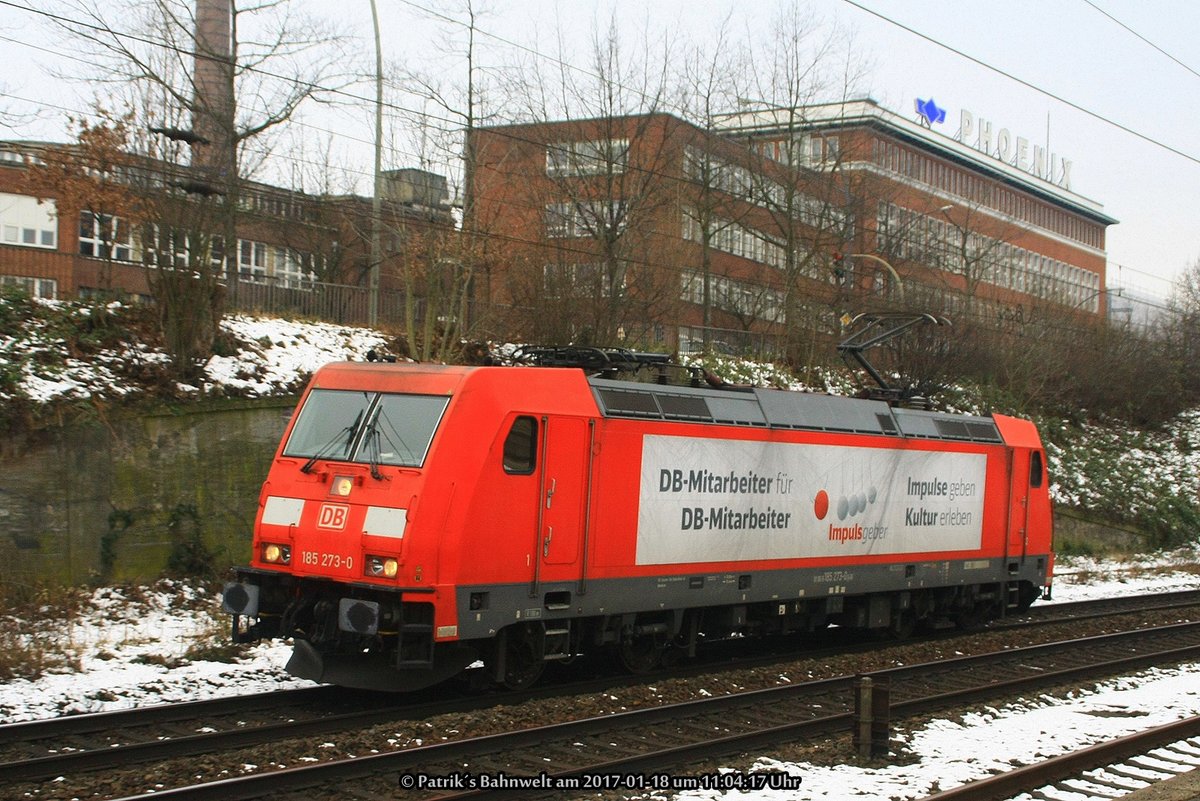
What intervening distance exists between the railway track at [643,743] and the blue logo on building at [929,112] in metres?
62.6

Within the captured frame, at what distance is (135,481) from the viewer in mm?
16125

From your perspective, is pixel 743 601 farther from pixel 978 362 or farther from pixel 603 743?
pixel 978 362

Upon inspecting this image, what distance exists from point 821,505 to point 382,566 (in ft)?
21.4

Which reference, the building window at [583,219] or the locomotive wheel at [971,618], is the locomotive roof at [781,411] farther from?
the building window at [583,219]

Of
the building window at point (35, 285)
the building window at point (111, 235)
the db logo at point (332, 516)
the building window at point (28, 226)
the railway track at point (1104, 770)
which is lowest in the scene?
the railway track at point (1104, 770)

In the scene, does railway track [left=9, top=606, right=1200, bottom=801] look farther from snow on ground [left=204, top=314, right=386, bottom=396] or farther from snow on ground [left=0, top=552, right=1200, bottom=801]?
snow on ground [left=204, top=314, right=386, bottom=396]

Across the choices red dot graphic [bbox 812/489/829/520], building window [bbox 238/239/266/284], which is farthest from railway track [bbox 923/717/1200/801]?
building window [bbox 238/239/266/284]

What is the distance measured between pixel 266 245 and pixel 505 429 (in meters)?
27.0

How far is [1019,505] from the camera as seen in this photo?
61.4 feet

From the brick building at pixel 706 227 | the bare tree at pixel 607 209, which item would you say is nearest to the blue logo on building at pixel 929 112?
the brick building at pixel 706 227

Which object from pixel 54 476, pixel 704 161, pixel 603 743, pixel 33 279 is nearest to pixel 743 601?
pixel 603 743

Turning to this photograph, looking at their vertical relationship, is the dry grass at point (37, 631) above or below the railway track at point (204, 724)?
above

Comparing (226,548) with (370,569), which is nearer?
Result: (370,569)

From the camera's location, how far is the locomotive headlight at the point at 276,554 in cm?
1087
